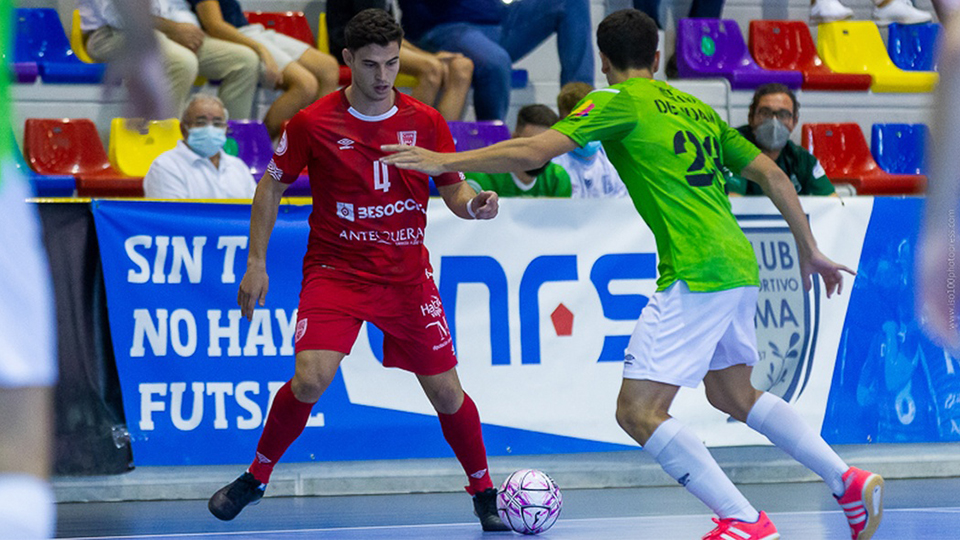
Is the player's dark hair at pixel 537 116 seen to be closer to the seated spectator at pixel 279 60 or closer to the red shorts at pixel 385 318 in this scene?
the seated spectator at pixel 279 60

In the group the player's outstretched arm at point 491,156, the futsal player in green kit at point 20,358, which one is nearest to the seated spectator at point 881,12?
the player's outstretched arm at point 491,156

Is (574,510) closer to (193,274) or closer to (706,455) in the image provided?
(706,455)

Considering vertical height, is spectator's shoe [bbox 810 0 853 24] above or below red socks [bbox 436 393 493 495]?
above

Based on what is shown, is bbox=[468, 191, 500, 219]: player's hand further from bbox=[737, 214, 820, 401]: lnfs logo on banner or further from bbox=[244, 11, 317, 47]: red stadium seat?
bbox=[244, 11, 317, 47]: red stadium seat

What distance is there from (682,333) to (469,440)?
128 cm

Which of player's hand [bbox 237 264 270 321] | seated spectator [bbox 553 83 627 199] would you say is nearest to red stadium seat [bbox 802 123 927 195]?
seated spectator [bbox 553 83 627 199]

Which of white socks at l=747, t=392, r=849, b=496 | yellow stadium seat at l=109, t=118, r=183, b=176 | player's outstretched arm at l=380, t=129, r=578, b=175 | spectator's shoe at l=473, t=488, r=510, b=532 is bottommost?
spectator's shoe at l=473, t=488, r=510, b=532

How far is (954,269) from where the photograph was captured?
1.83 metres

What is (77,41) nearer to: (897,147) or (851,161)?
(851,161)

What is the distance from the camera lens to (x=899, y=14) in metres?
10.7

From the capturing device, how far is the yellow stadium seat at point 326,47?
347 inches

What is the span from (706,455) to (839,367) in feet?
8.74

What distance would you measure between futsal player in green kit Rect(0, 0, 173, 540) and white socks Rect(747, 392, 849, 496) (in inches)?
130

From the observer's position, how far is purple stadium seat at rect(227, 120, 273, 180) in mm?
8031
